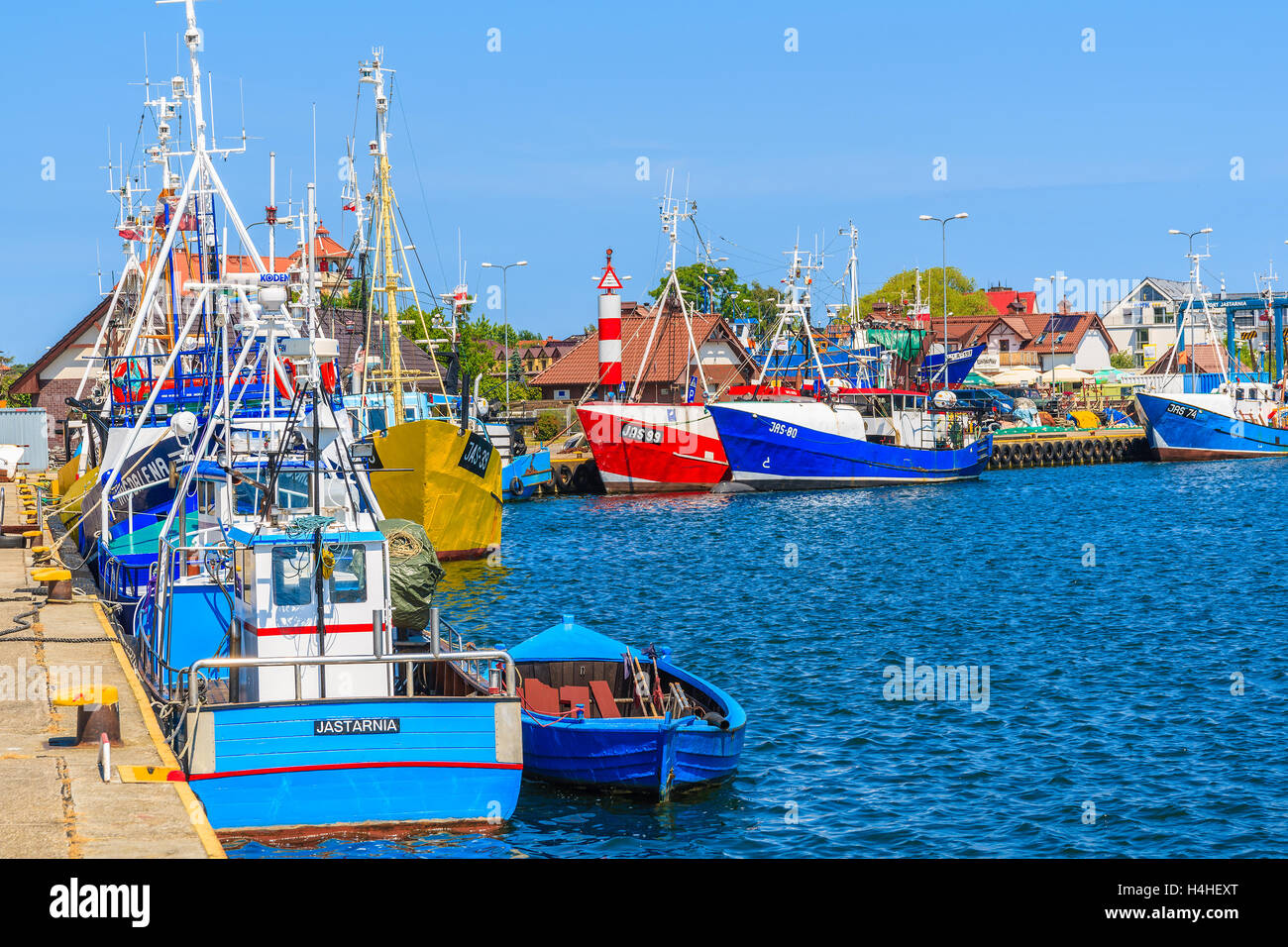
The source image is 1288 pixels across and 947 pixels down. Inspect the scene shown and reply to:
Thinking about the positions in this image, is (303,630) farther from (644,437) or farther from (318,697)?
(644,437)

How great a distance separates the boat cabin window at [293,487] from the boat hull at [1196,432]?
78.9 meters

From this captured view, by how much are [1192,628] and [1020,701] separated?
929cm

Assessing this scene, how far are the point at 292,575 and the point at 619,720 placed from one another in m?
4.65

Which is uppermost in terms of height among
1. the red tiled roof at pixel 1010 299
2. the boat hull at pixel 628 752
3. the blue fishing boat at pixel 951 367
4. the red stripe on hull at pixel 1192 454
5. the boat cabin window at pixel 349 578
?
the red tiled roof at pixel 1010 299

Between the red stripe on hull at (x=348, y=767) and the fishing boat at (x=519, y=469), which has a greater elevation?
the fishing boat at (x=519, y=469)

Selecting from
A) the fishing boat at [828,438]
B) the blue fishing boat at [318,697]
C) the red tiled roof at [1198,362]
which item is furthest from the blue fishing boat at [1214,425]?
the blue fishing boat at [318,697]

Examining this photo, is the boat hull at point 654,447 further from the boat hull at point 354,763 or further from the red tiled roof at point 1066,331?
the red tiled roof at point 1066,331

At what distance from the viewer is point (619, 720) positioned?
16891 millimetres

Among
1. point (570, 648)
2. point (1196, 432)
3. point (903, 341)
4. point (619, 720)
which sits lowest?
point (619, 720)

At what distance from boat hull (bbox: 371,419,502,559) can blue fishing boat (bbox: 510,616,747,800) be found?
1877 centimetres

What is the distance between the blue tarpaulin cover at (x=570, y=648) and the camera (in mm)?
19250

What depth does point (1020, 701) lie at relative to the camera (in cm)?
2302

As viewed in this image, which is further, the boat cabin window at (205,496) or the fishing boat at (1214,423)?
the fishing boat at (1214,423)

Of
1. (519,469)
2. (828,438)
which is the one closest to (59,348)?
(519,469)
